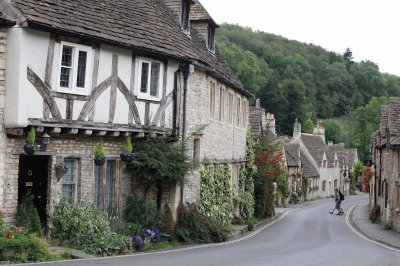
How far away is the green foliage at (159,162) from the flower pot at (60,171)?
2.96 meters

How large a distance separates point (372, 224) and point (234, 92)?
514 inches

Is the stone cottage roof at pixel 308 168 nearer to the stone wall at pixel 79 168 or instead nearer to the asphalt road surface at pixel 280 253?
the asphalt road surface at pixel 280 253

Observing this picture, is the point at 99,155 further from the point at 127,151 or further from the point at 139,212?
the point at 139,212

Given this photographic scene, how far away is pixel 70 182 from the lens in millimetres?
18078

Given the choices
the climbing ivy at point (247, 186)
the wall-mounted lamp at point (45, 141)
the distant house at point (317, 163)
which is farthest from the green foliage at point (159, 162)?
the distant house at point (317, 163)

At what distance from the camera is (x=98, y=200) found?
19.1m

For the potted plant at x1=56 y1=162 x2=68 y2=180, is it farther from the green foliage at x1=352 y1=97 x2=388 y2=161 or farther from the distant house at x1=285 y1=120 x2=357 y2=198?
the green foliage at x1=352 y1=97 x2=388 y2=161

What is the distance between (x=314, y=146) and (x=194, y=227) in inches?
2340

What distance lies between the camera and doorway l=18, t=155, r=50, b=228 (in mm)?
17355

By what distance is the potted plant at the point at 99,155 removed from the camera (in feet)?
60.2

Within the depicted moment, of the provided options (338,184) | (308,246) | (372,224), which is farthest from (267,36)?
(308,246)

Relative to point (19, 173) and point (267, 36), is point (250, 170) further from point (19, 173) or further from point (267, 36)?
point (267, 36)

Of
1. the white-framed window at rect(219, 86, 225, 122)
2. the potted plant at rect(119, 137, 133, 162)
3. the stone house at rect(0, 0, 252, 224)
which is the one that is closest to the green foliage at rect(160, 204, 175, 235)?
the stone house at rect(0, 0, 252, 224)

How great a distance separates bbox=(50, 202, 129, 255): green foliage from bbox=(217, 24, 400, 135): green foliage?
291 feet
